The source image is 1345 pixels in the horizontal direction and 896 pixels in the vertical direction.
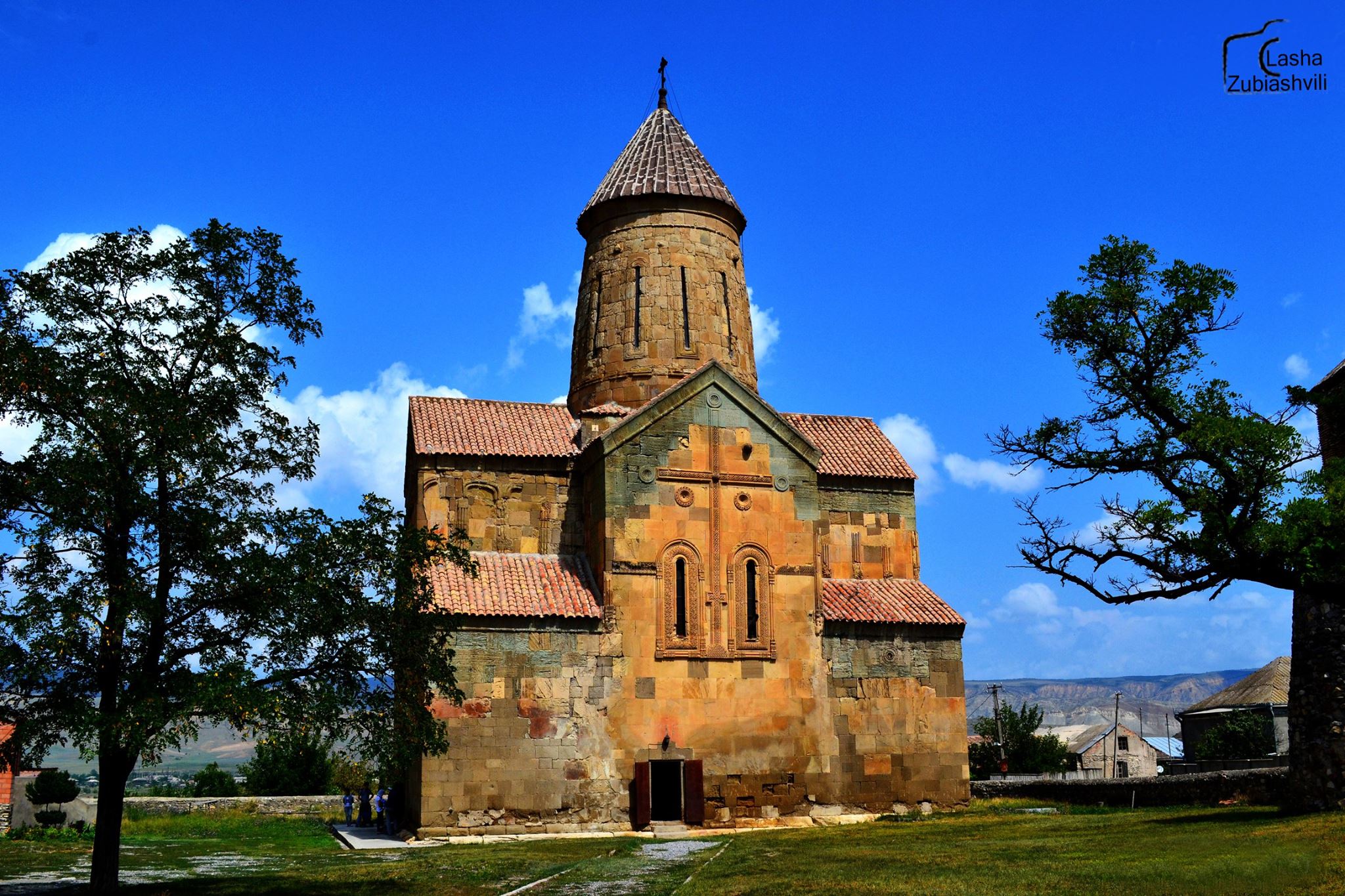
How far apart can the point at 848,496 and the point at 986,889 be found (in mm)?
14027

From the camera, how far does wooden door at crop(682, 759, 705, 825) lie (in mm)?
19938

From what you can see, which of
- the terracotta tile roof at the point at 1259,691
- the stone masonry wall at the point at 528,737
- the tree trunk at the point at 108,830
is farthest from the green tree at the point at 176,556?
the terracotta tile roof at the point at 1259,691

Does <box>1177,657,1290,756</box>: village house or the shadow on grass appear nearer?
the shadow on grass

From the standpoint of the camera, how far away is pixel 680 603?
69.0ft

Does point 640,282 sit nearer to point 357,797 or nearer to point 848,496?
point 848,496

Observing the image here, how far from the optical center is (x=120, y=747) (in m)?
11.1

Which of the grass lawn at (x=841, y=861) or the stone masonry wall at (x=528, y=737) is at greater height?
the stone masonry wall at (x=528, y=737)

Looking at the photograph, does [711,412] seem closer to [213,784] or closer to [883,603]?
[883,603]

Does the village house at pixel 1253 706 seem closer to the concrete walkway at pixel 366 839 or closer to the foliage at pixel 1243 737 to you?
the foliage at pixel 1243 737

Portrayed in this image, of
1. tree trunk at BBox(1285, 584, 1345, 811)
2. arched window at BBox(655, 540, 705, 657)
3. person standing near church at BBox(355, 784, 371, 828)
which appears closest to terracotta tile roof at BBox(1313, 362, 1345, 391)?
tree trunk at BBox(1285, 584, 1345, 811)

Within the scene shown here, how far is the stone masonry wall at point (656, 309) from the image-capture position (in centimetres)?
2350

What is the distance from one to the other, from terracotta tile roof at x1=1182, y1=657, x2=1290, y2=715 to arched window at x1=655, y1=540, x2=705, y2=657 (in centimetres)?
3415

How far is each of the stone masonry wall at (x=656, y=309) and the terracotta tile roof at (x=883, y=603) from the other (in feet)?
15.3

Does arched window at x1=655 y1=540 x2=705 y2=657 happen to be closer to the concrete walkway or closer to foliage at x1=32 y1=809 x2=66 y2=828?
the concrete walkway
